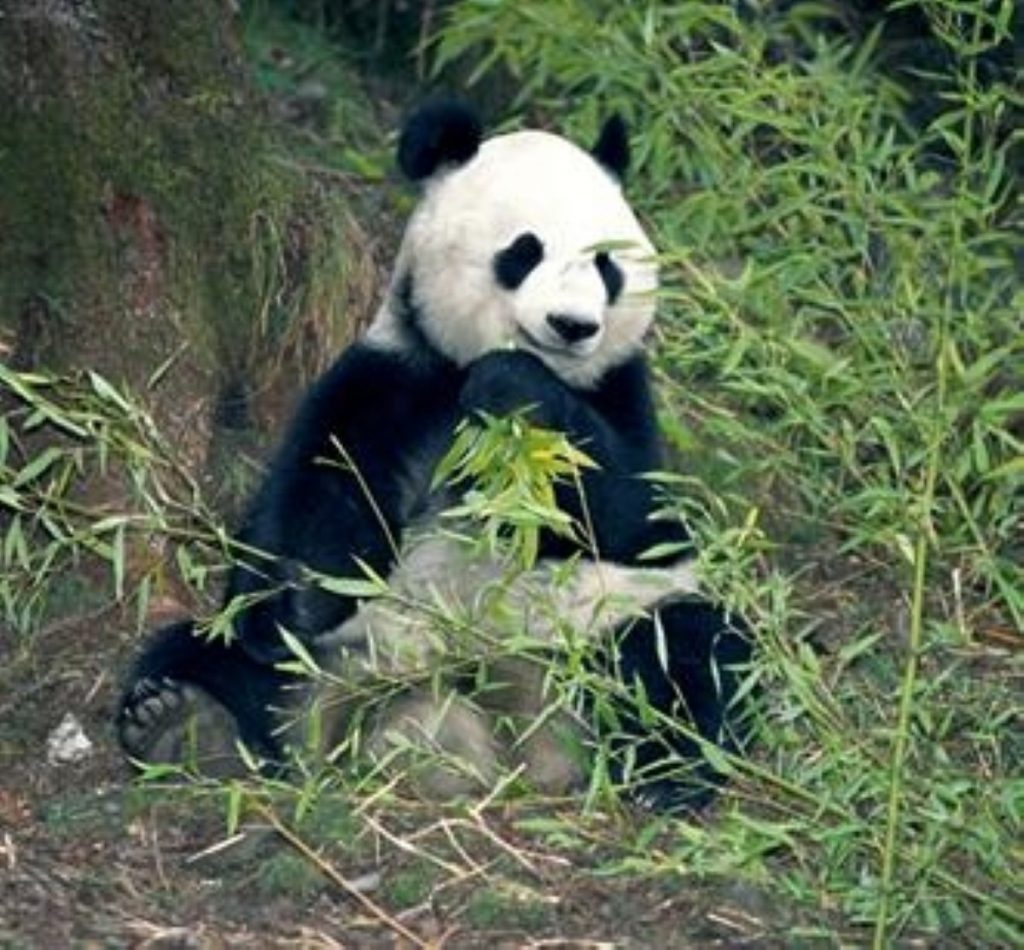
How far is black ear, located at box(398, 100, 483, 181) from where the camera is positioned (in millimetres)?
5598

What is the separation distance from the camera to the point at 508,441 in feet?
14.4

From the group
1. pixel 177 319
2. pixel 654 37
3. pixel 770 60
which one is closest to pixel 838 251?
pixel 654 37

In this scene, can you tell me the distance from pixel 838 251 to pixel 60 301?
1426 mm

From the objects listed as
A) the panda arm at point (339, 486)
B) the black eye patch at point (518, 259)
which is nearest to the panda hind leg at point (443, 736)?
the panda arm at point (339, 486)

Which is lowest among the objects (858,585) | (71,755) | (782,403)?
(858,585)

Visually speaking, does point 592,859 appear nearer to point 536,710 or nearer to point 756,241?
point 536,710

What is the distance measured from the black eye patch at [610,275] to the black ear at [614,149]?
314 mm

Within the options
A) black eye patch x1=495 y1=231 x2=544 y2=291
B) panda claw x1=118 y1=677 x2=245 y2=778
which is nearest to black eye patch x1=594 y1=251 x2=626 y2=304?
black eye patch x1=495 y1=231 x2=544 y2=291

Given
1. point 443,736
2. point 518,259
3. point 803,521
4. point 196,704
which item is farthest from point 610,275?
point 803,521

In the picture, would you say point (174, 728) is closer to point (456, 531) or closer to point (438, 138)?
point (456, 531)

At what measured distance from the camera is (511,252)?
5.46 metres

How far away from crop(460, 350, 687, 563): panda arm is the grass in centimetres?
12

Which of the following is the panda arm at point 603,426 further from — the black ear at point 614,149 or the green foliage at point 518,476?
the green foliage at point 518,476

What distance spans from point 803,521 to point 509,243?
1.57 m
